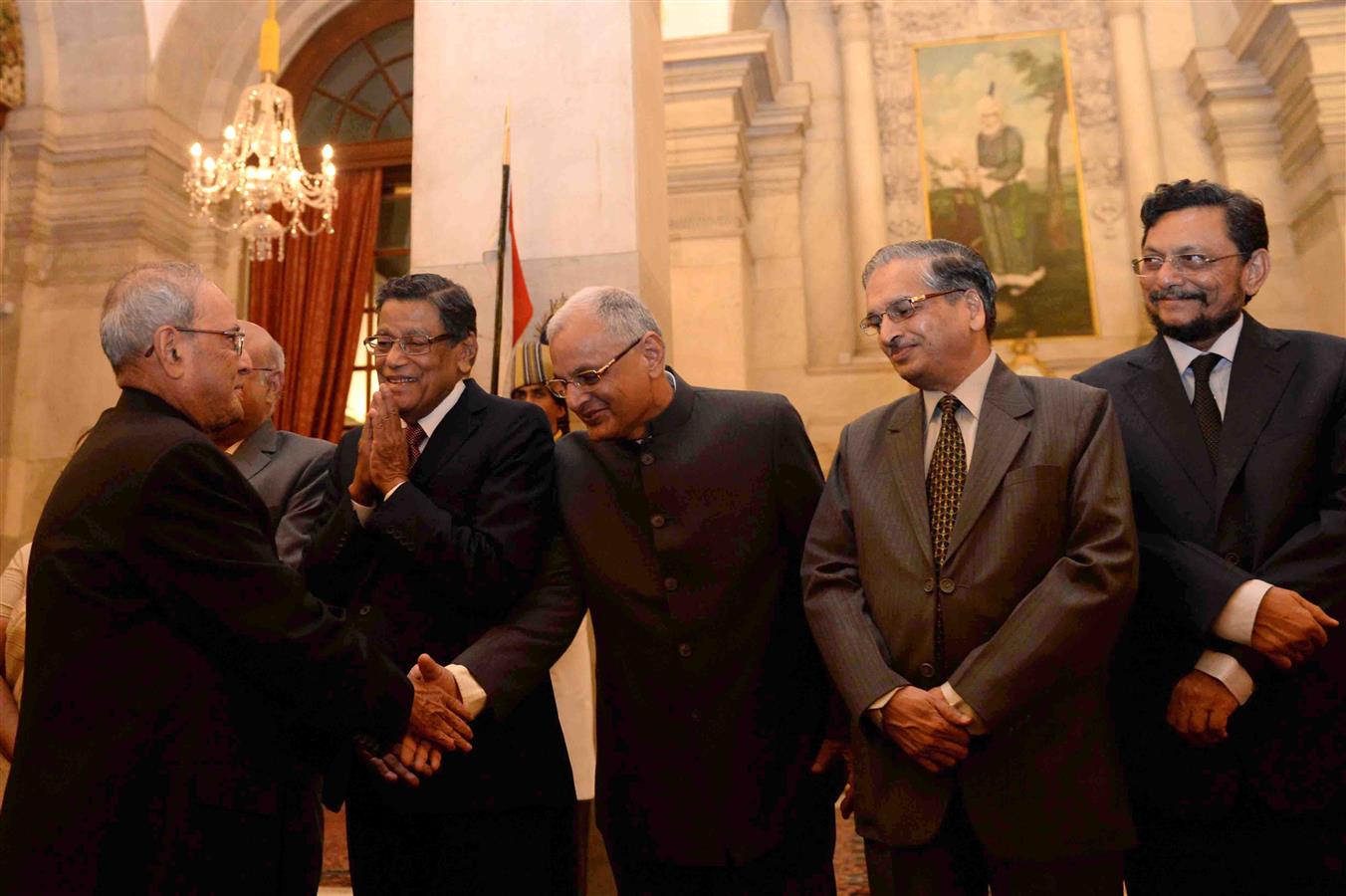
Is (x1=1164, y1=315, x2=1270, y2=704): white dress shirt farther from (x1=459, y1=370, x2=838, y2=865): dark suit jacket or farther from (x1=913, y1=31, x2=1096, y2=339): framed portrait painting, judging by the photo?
(x1=913, y1=31, x2=1096, y2=339): framed portrait painting

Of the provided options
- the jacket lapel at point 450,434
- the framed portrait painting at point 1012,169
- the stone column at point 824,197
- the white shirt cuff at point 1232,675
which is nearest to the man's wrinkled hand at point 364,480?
the jacket lapel at point 450,434

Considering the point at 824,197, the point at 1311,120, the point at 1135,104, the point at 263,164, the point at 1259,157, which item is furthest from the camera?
the point at 824,197

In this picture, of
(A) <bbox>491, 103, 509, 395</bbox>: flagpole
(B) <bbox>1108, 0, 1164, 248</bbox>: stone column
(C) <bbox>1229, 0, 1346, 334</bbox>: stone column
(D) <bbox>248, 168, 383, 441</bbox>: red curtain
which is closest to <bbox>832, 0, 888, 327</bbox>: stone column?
(B) <bbox>1108, 0, 1164, 248</bbox>: stone column

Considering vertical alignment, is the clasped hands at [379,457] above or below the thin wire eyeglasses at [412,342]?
below

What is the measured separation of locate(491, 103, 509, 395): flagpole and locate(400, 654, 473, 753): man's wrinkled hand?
1.71m

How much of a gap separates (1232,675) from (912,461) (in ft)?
2.39

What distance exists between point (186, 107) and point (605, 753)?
26.2 feet

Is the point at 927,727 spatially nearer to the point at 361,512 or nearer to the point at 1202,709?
the point at 1202,709

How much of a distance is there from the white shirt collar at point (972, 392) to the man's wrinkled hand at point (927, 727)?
1.96 ft

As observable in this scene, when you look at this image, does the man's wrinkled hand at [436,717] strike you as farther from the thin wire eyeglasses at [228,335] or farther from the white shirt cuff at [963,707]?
the white shirt cuff at [963,707]

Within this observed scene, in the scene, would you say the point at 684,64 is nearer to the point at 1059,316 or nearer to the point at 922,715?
the point at 1059,316

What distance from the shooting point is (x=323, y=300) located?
8375 millimetres

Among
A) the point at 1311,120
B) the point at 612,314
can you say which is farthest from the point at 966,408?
the point at 1311,120

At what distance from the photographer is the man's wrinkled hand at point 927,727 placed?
1.98 meters
